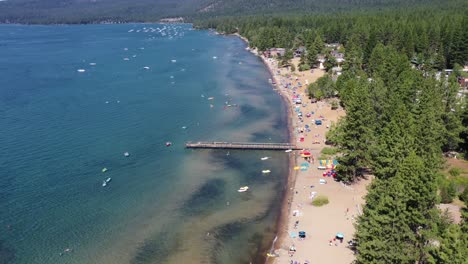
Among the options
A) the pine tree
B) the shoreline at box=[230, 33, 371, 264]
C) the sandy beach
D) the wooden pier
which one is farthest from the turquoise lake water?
the pine tree

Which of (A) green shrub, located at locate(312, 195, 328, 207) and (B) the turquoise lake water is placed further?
(A) green shrub, located at locate(312, 195, 328, 207)

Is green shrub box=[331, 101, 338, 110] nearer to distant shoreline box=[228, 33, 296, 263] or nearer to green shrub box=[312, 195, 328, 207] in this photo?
distant shoreline box=[228, 33, 296, 263]

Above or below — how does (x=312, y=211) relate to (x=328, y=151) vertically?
below

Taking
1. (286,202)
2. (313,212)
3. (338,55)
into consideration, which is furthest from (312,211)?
(338,55)

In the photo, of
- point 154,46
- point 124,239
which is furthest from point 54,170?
point 154,46

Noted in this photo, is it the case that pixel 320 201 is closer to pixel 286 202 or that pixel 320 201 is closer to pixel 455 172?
pixel 286 202

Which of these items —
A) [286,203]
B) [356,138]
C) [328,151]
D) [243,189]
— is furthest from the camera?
[328,151]

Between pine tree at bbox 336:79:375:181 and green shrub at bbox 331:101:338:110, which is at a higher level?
pine tree at bbox 336:79:375:181
